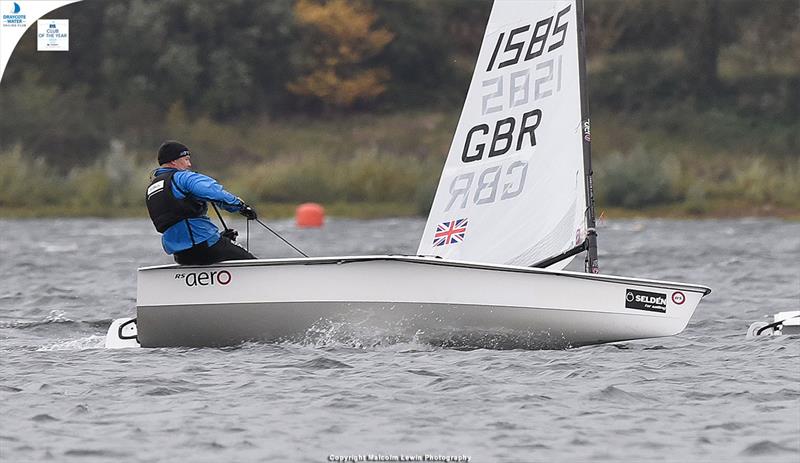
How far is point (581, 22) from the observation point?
448 inches

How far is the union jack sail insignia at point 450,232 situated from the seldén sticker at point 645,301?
5.19 ft

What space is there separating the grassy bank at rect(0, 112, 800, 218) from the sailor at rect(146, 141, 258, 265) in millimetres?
24626

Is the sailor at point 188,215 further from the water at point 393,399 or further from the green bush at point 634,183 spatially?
the green bush at point 634,183

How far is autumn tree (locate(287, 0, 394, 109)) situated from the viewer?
45.1 metres

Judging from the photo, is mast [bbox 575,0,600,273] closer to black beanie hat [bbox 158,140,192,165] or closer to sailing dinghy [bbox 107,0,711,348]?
sailing dinghy [bbox 107,0,711,348]

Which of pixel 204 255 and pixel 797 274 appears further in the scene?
pixel 797 274

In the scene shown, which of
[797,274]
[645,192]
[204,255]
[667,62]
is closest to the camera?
[204,255]

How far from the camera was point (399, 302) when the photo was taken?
33.7ft

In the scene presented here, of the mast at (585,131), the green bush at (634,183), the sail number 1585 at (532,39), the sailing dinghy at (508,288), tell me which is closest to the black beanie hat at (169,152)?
the sailing dinghy at (508,288)

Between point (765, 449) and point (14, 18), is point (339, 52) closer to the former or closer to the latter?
point (14, 18)

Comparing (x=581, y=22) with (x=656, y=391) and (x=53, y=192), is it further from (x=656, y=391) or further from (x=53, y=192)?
(x=53, y=192)

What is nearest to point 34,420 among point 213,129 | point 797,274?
point 797,274

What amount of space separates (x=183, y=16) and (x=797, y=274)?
28996 millimetres

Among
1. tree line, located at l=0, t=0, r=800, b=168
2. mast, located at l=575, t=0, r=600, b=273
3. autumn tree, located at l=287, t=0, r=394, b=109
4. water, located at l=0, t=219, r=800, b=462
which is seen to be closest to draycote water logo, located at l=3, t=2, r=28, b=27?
tree line, located at l=0, t=0, r=800, b=168
